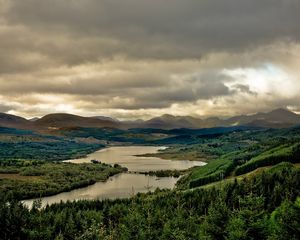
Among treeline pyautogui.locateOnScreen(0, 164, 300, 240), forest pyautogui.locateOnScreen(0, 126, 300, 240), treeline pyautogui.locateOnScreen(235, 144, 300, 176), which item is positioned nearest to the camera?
treeline pyautogui.locateOnScreen(0, 164, 300, 240)

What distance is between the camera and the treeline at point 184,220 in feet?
137

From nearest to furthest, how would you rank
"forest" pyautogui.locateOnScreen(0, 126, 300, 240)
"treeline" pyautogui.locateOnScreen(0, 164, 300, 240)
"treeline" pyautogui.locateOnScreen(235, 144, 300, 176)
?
"treeline" pyautogui.locateOnScreen(0, 164, 300, 240) < "forest" pyautogui.locateOnScreen(0, 126, 300, 240) < "treeline" pyautogui.locateOnScreen(235, 144, 300, 176)

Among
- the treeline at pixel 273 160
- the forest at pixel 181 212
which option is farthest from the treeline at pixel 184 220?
the treeline at pixel 273 160

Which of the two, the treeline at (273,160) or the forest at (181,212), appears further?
the treeline at (273,160)

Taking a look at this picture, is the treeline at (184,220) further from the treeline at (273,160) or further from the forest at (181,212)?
the treeline at (273,160)

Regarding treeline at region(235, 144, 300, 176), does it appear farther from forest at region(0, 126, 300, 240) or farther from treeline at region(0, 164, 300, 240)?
treeline at region(0, 164, 300, 240)

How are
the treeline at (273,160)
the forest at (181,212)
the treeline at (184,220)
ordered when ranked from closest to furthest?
the treeline at (184,220) < the forest at (181,212) < the treeline at (273,160)

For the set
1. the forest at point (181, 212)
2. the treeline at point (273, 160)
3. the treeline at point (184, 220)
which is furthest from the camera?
the treeline at point (273, 160)

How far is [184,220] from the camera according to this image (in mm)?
80938

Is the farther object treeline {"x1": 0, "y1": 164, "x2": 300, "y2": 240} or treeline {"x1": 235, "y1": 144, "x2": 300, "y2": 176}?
treeline {"x1": 235, "y1": 144, "x2": 300, "y2": 176}

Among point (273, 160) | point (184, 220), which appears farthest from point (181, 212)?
point (273, 160)

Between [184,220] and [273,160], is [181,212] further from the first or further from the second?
[273,160]

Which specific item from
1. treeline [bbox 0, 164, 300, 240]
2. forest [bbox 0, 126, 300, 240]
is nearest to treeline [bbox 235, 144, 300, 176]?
forest [bbox 0, 126, 300, 240]

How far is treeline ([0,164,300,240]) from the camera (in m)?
41.7
